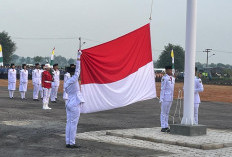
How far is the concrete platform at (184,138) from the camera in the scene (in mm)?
10133

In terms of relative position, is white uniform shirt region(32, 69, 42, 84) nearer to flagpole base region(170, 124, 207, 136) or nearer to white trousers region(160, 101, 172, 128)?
white trousers region(160, 101, 172, 128)

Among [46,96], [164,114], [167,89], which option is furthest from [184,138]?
Result: [46,96]

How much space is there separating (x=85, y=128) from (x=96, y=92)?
2458 mm

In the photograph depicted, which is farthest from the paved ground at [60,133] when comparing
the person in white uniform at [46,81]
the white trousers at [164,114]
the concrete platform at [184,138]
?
the person in white uniform at [46,81]

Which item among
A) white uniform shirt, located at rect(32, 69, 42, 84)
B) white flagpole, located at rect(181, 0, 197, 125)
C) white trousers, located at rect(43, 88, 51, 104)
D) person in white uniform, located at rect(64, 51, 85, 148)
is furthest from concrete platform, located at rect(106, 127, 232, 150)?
white uniform shirt, located at rect(32, 69, 42, 84)

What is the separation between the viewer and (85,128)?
43.7 ft

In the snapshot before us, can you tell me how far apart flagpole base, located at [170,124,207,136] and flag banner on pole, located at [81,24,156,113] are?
48.4 inches

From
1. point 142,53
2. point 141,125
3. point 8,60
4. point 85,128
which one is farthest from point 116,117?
point 8,60

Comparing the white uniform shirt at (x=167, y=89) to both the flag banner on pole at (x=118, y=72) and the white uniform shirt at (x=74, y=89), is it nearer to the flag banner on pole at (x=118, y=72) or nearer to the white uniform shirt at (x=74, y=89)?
the flag banner on pole at (x=118, y=72)

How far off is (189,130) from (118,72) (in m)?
2.47

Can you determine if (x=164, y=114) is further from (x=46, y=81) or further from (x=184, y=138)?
(x=46, y=81)

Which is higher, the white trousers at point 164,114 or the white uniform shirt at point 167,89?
the white uniform shirt at point 167,89

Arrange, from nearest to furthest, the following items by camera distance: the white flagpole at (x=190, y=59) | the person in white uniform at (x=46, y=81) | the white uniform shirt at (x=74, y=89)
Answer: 1. the white uniform shirt at (x=74, y=89)
2. the white flagpole at (x=190, y=59)
3. the person in white uniform at (x=46, y=81)

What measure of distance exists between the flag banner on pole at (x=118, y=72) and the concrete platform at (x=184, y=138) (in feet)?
2.89
